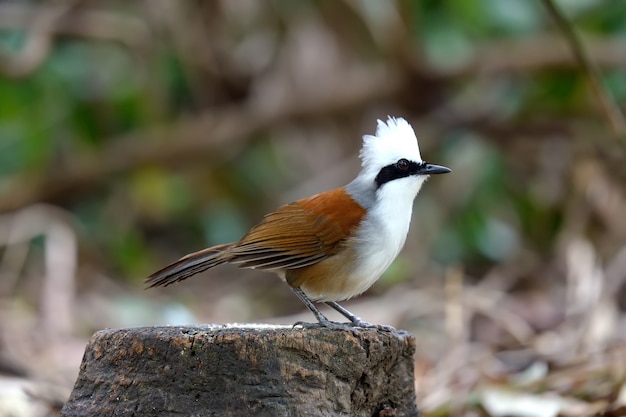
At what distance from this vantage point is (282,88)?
31.2 ft

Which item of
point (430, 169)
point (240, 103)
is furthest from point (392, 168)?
point (240, 103)

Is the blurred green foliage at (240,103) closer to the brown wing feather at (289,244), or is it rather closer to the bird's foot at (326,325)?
the brown wing feather at (289,244)

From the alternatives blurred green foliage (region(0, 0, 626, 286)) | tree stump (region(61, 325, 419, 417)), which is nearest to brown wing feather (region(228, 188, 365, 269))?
tree stump (region(61, 325, 419, 417))

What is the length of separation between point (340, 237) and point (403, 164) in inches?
18.4

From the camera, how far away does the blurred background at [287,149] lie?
24.6ft

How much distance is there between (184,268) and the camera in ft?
12.6

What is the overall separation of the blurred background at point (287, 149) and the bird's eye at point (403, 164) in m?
2.50

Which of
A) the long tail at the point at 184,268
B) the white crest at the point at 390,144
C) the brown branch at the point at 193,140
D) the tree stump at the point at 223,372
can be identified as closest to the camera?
the tree stump at the point at 223,372

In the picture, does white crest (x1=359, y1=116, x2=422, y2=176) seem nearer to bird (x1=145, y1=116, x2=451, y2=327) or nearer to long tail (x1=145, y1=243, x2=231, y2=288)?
bird (x1=145, y1=116, x2=451, y2=327)

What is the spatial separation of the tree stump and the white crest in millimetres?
1043

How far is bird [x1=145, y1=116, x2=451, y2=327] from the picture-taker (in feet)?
12.9

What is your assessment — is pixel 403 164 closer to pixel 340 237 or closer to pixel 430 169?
pixel 430 169

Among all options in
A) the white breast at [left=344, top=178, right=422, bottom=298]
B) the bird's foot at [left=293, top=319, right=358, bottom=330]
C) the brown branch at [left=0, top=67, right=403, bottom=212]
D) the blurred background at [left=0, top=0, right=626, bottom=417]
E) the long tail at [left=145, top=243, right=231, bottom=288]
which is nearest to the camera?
the bird's foot at [left=293, top=319, right=358, bottom=330]

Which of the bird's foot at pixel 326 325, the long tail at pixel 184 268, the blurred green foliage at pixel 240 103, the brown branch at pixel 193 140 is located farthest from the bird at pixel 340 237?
the brown branch at pixel 193 140
